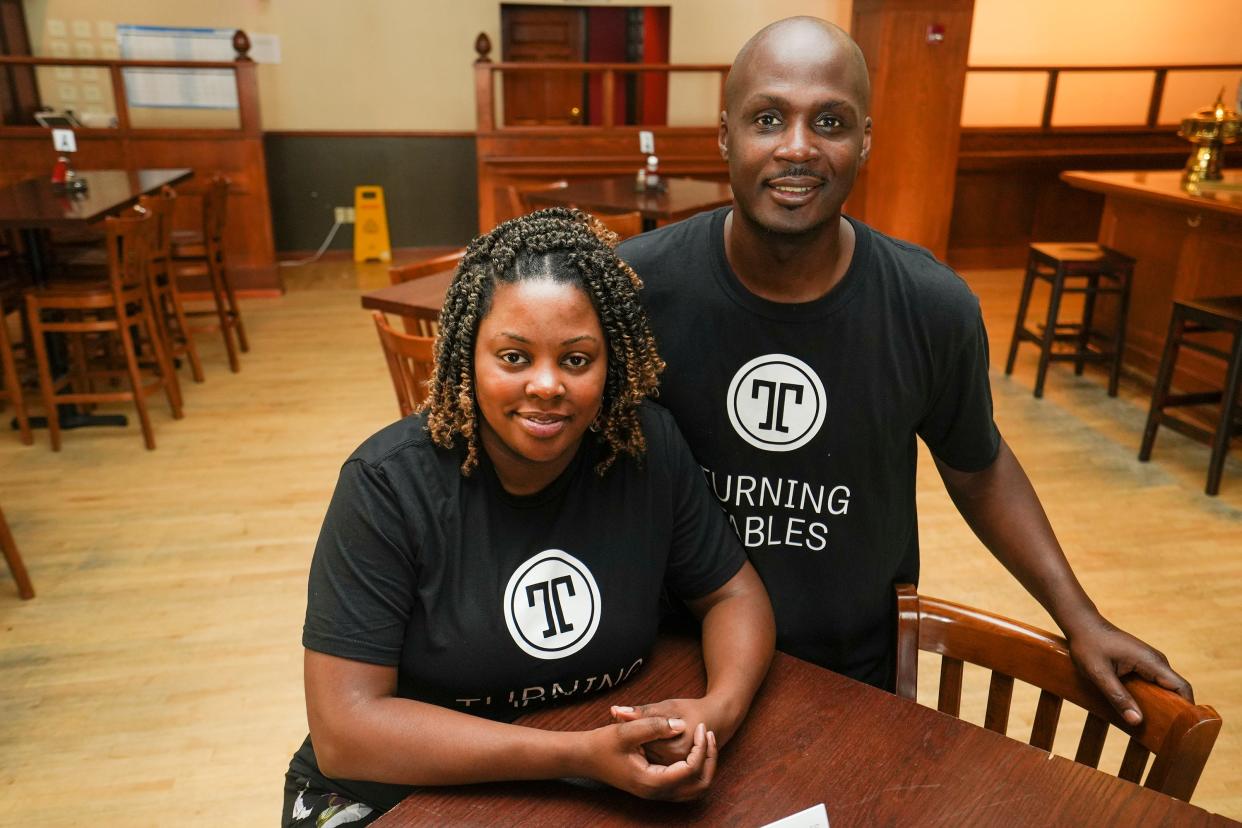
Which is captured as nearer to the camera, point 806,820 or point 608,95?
point 806,820

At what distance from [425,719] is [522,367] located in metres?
0.40

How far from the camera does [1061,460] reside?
3.89 m

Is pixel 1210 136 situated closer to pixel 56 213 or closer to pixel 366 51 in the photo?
pixel 56 213

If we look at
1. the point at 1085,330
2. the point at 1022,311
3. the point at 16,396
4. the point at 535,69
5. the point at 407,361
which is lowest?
the point at 16,396

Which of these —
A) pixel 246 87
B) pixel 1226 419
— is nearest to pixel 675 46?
pixel 246 87

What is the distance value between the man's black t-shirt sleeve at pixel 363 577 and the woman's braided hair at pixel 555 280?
10 cm

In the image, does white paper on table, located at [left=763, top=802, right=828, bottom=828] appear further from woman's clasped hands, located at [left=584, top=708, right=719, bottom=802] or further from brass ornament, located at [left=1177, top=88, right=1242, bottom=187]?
brass ornament, located at [left=1177, top=88, right=1242, bottom=187]

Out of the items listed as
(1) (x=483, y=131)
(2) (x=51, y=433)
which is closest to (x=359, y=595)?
(2) (x=51, y=433)

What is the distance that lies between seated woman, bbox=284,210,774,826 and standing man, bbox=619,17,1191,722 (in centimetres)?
13

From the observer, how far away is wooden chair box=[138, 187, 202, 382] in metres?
4.17

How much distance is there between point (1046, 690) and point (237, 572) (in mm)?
2507

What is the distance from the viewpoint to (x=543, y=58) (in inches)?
295

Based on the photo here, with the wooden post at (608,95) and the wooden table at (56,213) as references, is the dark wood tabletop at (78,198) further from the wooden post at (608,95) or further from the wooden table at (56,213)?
the wooden post at (608,95)

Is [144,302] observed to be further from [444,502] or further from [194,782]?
[444,502]
